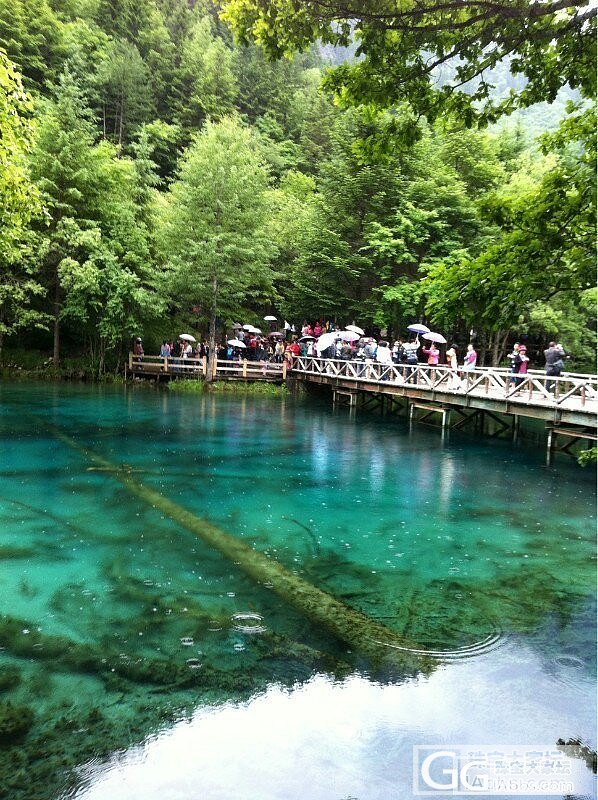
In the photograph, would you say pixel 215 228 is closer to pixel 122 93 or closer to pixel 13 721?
pixel 122 93

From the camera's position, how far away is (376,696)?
4922 mm

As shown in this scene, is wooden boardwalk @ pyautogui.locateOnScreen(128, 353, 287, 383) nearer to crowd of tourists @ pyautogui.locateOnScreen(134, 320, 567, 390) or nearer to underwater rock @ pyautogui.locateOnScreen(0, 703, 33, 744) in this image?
crowd of tourists @ pyautogui.locateOnScreen(134, 320, 567, 390)

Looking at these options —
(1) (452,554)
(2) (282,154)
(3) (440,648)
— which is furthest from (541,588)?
(2) (282,154)

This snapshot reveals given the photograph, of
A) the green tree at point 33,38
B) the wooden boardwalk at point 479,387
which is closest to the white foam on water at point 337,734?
the wooden boardwalk at point 479,387

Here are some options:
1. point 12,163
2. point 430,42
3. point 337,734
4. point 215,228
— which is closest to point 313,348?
point 215,228

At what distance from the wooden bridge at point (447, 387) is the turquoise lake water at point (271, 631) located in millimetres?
3739

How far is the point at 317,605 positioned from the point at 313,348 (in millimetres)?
24887

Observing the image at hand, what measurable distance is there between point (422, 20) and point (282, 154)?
49.2m

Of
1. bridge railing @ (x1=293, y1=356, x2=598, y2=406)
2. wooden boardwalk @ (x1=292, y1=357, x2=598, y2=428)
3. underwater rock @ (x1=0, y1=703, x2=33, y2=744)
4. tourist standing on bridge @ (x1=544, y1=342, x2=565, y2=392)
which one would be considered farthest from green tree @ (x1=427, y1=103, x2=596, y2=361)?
tourist standing on bridge @ (x1=544, y1=342, x2=565, y2=392)

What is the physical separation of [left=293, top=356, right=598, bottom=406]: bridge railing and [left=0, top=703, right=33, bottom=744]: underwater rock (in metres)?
12.5

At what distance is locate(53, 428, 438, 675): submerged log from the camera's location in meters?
5.54

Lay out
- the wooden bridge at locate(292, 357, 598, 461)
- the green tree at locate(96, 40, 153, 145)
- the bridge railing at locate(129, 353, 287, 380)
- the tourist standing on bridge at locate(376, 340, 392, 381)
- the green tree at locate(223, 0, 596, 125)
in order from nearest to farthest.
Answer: the green tree at locate(223, 0, 596, 125) → the wooden bridge at locate(292, 357, 598, 461) → the tourist standing on bridge at locate(376, 340, 392, 381) → the bridge railing at locate(129, 353, 287, 380) → the green tree at locate(96, 40, 153, 145)

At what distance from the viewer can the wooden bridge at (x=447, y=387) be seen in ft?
51.4

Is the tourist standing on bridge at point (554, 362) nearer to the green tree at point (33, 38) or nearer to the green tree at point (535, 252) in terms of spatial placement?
the green tree at point (535, 252)
